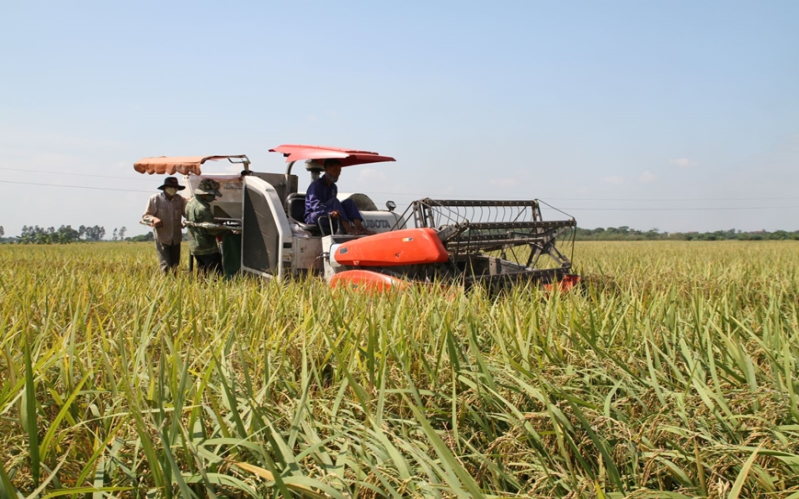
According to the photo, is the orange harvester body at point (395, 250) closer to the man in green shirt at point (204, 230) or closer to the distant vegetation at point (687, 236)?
the man in green shirt at point (204, 230)

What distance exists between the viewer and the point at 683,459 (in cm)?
205

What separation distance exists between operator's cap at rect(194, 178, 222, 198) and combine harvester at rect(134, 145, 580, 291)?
0.09m

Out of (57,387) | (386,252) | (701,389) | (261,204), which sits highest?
(261,204)

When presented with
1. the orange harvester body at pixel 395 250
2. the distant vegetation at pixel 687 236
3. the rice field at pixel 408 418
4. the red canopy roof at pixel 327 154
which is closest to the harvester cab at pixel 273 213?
the red canopy roof at pixel 327 154

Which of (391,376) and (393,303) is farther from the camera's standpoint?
(393,303)

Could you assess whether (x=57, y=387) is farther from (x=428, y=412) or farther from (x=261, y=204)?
(x=261, y=204)

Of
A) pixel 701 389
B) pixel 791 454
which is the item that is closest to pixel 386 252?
pixel 701 389

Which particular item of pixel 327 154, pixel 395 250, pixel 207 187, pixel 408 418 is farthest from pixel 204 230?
pixel 408 418

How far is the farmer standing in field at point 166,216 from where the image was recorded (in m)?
8.28

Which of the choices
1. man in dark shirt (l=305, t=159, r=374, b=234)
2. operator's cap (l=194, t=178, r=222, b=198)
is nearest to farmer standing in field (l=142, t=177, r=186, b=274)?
operator's cap (l=194, t=178, r=222, b=198)

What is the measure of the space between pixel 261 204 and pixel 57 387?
13.2ft

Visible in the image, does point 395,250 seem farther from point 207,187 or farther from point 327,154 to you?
point 207,187

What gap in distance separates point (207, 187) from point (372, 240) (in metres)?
3.22

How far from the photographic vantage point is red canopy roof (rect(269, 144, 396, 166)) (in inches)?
245
